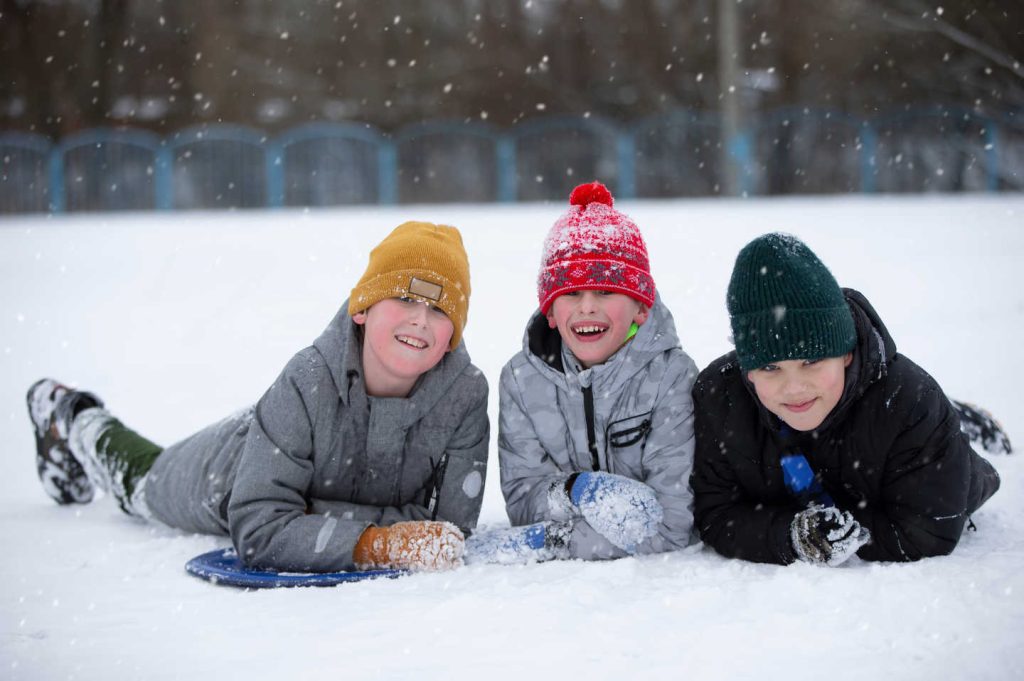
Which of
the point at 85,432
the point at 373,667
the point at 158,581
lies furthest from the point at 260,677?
the point at 85,432

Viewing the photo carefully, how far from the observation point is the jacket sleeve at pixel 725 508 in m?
2.53

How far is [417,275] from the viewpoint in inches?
113

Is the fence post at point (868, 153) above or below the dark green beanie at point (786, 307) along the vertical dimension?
above

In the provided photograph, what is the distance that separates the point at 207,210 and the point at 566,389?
12.6m

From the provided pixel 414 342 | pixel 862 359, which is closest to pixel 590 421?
pixel 414 342

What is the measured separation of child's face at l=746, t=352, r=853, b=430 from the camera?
245 centimetres

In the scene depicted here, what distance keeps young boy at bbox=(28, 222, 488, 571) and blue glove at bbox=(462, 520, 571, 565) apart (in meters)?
0.11

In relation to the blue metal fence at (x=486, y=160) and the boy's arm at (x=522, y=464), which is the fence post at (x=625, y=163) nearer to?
the blue metal fence at (x=486, y=160)

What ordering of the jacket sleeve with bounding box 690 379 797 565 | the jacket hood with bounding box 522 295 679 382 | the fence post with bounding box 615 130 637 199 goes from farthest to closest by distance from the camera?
1. the fence post with bounding box 615 130 637 199
2. the jacket hood with bounding box 522 295 679 382
3. the jacket sleeve with bounding box 690 379 797 565

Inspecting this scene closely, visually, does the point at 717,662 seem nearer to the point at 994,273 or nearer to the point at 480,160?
the point at 994,273

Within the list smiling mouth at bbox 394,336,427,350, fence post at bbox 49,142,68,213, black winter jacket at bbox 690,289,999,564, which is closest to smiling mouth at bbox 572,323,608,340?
black winter jacket at bbox 690,289,999,564

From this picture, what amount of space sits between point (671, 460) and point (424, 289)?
2.96 feet

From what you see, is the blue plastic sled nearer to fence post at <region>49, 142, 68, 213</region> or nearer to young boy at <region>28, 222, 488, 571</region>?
young boy at <region>28, 222, 488, 571</region>

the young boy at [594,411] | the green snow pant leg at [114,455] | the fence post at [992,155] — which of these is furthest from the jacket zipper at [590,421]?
the fence post at [992,155]
